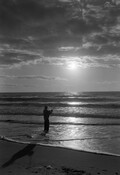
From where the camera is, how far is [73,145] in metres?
12.5

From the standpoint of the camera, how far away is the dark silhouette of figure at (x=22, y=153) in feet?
30.3

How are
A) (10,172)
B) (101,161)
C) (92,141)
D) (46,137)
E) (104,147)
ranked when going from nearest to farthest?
(10,172)
(101,161)
(104,147)
(92,141)
(46,137)

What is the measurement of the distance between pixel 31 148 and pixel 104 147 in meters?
3.71

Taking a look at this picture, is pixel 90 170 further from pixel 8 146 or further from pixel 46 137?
pixel 46 137

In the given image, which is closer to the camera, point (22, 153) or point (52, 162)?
point (52, 162)

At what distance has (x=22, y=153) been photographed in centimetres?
1064

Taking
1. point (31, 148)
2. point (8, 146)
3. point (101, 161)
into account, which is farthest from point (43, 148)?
point (101, 161)

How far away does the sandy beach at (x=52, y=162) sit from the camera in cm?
833

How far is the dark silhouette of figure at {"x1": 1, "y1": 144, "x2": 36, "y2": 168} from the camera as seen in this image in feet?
30.3

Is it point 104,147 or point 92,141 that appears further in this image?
point 92,141

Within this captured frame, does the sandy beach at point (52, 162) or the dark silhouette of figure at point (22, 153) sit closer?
the sandy beach at point (52, 162)

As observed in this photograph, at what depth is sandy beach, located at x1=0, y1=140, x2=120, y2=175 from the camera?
8.33 m

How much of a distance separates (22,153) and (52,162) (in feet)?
5.99

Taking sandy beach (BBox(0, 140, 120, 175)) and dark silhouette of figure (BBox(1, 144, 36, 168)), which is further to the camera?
dark silhouette of figure (BBox(1, 144, 36, 168))
